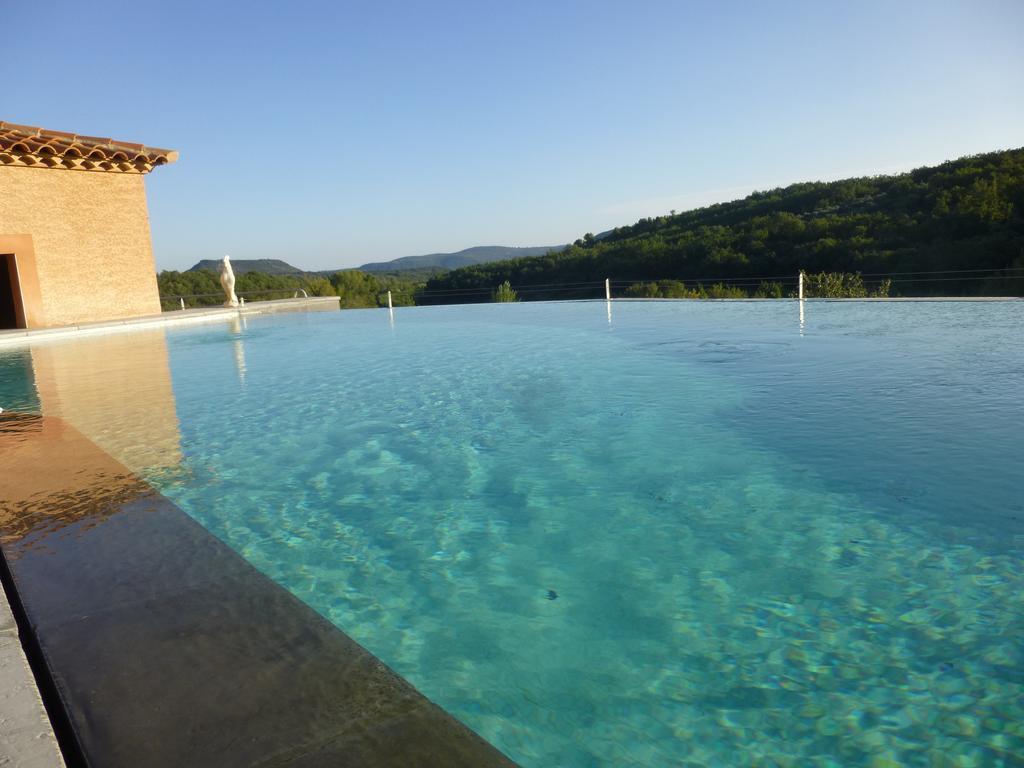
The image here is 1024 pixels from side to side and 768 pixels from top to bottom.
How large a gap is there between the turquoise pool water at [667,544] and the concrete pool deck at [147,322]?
703 cm

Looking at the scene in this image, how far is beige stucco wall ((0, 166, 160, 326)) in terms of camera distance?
12.9 meters

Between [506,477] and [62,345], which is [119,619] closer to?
[506,477]

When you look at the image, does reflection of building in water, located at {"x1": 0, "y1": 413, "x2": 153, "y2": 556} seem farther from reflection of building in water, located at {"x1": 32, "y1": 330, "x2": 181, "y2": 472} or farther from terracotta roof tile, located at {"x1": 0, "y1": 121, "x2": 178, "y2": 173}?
terracotta roof tile, located at {"x1": 0, "y1": 121, "x2": 178, "y2": 173}

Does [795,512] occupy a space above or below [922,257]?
below

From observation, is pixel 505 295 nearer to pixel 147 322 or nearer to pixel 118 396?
pixel 147 322

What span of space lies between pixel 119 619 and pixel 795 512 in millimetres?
2617

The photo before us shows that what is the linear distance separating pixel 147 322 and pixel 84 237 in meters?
2.41

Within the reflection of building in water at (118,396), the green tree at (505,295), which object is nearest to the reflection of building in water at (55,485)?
the reflection of building in water at (118,396)

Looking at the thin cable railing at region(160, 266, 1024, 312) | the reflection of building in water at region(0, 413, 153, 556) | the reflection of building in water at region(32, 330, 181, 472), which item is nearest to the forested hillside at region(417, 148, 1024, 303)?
the thin cable railing at region(160, 266, 1024, 312)

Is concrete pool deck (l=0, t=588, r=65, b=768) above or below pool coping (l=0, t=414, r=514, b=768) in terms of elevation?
above

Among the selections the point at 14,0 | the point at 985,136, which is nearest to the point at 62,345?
the point at 14,0

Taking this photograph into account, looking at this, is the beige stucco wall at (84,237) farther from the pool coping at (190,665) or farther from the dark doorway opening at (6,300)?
the pool coping at (190,665)

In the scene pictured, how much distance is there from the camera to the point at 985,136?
17938 mm

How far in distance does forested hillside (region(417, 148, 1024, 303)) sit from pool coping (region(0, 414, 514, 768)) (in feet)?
51.9
